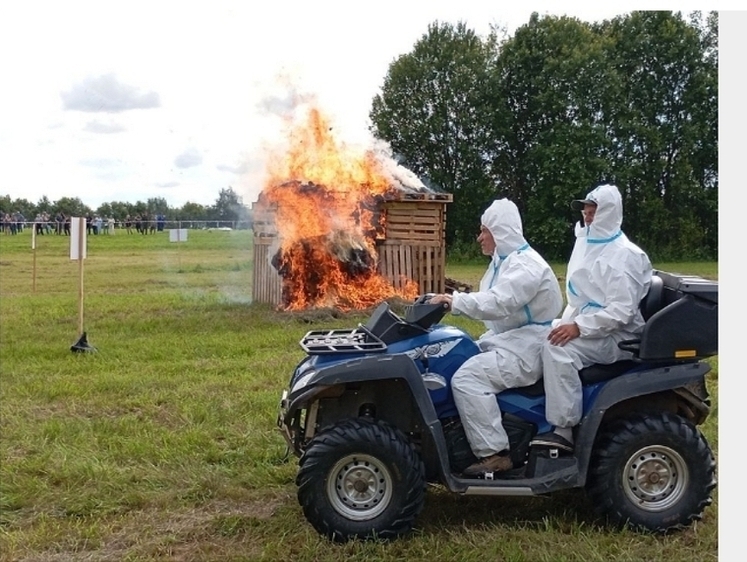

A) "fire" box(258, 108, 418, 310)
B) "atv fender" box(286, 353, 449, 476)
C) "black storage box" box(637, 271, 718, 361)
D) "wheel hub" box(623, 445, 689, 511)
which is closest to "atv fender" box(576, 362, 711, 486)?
"black storage box" box(637, 271, 718, 361)

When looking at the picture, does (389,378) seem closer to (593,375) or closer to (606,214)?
(593,375)

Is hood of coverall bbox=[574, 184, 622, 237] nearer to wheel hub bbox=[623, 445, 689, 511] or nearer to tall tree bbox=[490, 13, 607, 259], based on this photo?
wheel hub bbox=[623, 445, 689, 511]

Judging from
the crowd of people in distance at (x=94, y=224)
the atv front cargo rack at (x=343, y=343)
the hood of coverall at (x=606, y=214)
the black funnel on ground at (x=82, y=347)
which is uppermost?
the crowd of people in distance at (x=94, y=224)

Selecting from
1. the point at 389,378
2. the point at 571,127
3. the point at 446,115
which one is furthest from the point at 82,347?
the point at 446,115

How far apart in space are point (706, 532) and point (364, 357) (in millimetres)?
2306

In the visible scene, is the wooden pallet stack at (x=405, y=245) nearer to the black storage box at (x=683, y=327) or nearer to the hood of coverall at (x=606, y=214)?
the hood of coverall at (x=606, y=214)

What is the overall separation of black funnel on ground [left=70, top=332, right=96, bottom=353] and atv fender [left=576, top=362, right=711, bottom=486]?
25.6 ft

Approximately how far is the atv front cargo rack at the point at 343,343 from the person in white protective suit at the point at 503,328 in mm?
455

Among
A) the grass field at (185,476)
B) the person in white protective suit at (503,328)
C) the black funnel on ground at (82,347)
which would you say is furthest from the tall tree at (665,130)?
the person in white protective suit at (503,328)

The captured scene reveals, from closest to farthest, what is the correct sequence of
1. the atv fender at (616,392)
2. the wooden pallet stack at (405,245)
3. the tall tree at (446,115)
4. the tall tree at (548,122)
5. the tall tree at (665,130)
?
the atv fender at (616,392), the wooden pallet stack at (405,245), the tall tree at (548,122), the tall tree at (665,130), the tall tree at (446,115)

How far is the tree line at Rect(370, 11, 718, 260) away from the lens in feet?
115

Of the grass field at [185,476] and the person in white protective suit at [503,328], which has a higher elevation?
the person in white protective suit at [503,328]

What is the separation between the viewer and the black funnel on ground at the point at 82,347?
35.2 feet

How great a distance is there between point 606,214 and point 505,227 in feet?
2.02
